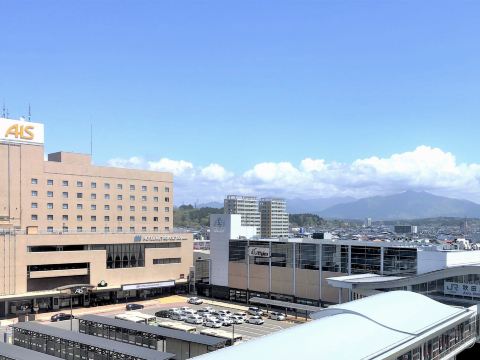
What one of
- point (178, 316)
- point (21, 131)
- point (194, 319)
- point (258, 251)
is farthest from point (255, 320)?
point (21, 131)

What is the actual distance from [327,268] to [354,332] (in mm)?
36908

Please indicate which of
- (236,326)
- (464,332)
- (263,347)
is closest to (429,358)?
(464,332)

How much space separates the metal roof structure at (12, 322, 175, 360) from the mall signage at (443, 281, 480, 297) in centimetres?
2798

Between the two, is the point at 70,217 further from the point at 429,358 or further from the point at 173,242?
the point at 429,358

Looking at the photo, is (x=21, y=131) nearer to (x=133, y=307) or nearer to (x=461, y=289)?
(x=133, y=307)

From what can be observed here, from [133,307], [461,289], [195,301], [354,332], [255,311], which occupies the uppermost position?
[354,332]

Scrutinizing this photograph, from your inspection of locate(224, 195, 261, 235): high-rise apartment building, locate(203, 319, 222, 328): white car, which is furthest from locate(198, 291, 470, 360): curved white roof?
locate(224, 195, 261, 235): high-rise apartment building

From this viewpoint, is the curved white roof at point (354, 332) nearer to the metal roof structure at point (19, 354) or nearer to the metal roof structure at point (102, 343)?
the metal roof structure at point (102, 343)

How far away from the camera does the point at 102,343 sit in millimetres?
34500

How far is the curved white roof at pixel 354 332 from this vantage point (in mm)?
19844

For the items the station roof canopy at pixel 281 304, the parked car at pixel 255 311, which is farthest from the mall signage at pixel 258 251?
the parked car at pixel 255 311

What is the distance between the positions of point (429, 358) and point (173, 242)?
54072 millimetres

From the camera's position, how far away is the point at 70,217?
240 feet

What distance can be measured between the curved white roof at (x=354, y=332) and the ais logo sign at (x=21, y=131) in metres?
53.3
